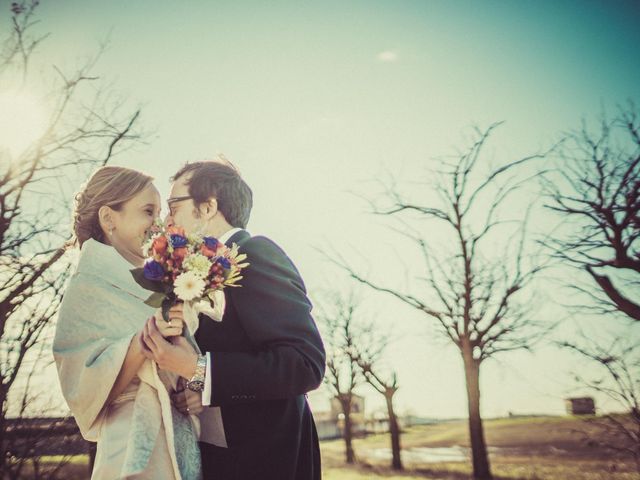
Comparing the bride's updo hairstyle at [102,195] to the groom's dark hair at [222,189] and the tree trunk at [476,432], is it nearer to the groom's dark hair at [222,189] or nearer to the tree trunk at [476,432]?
the groom's dark hair at [222,189]

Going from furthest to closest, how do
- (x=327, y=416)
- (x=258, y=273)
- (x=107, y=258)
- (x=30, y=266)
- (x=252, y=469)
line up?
(x=327, y=416) < (x=30, y=266) < (x=107, y=258) < (x=258, y=273) < (x=252, y=469)

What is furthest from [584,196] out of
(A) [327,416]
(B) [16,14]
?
(A) [327,416]

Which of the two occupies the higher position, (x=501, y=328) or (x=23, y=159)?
(x=23, y=159)

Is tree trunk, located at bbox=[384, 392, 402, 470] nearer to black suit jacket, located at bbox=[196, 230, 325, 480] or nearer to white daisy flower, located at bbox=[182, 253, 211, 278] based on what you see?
black suit jacket, located at bbox=[196, 230, 325, 480]

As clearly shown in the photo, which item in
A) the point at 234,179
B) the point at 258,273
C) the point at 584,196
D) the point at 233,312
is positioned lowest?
the point at 233,312

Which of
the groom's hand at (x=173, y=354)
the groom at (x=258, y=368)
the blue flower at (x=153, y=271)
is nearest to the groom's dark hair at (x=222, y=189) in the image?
A: the groom at (x=258, y=368)

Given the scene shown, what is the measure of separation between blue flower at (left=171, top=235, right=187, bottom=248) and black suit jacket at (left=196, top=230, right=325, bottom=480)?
1.03 feet

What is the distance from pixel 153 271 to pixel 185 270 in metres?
0.13

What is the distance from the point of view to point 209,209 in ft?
8.04

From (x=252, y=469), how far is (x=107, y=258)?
1.40 meters

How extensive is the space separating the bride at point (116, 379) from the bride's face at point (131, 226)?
8.4 inches

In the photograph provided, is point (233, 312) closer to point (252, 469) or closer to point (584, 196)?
point (252, 469)

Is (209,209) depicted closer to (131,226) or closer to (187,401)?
(131,226)

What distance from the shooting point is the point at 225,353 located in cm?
181
